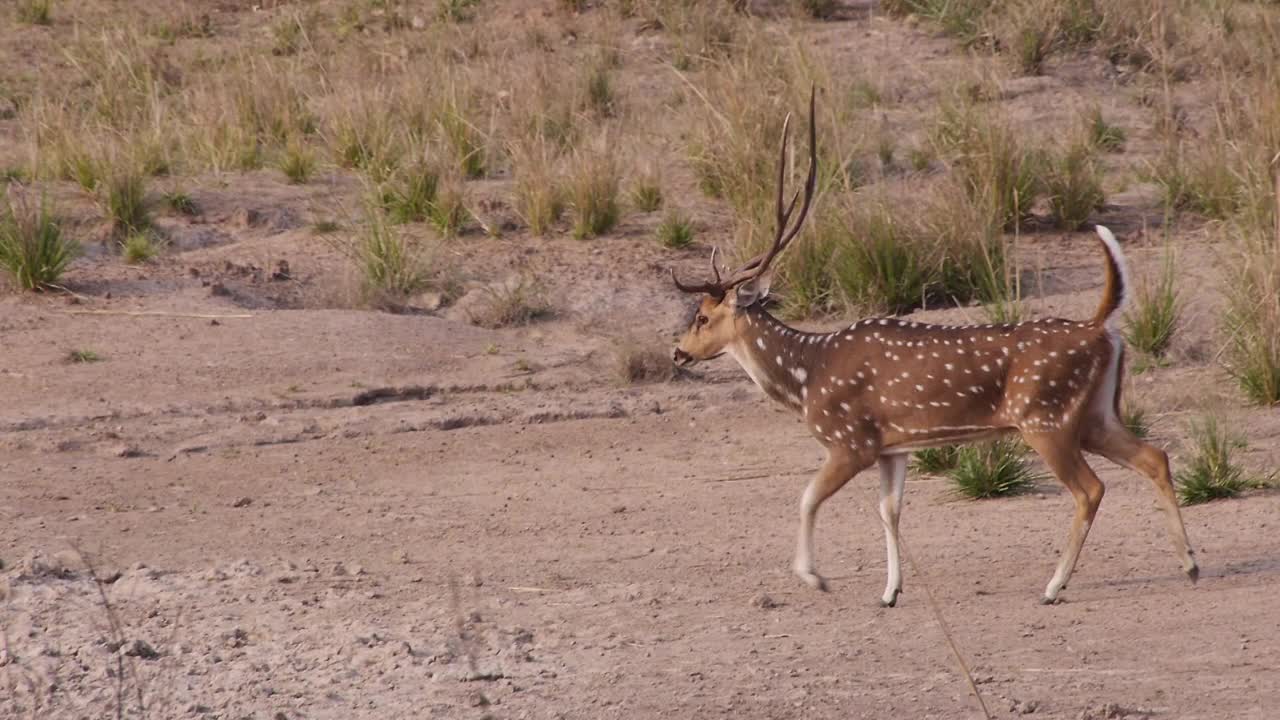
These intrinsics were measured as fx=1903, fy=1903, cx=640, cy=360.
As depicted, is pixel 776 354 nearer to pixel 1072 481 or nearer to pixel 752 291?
pixel 752 291

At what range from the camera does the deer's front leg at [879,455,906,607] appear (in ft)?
25.2

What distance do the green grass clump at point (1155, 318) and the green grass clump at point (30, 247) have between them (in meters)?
7.22

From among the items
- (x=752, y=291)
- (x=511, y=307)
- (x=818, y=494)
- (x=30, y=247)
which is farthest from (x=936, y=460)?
(x=30, y=247)

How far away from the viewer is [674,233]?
46.9 feet

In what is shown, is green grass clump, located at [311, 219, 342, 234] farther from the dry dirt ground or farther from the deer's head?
the deer's head

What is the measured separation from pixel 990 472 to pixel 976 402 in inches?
70.1

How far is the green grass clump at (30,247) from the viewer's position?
12953mm

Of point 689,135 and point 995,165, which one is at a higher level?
point 995,165

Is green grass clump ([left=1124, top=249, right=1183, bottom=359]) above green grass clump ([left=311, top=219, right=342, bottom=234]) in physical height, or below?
above

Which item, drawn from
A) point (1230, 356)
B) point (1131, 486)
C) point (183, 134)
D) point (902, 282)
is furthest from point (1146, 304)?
point (183, 134)

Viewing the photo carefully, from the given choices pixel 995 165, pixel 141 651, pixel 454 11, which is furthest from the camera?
pixel 454 11

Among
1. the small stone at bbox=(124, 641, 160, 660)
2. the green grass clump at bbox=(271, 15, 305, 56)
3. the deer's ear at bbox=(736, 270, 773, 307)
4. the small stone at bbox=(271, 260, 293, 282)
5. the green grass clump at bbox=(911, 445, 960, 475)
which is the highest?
the deer's ear at bbox=(736, 270, 773, 307)

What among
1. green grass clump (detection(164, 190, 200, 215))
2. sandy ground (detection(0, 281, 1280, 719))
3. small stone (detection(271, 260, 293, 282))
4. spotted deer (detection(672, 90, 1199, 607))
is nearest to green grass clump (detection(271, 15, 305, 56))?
green grass clump (detection(164, 190, 200, 215))

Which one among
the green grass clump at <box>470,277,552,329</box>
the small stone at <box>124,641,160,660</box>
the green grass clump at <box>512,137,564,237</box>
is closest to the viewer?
the small stone at <box>124,641,160,660</box>
